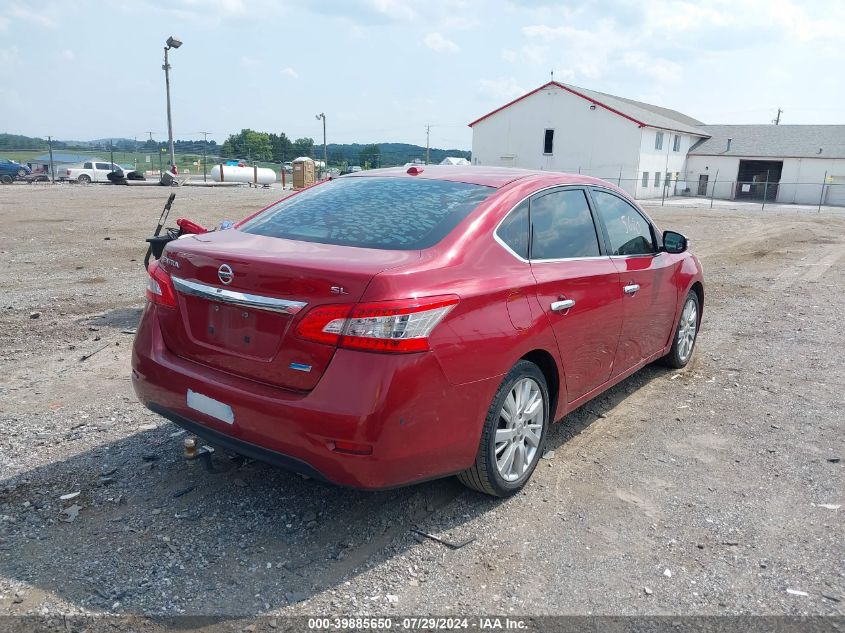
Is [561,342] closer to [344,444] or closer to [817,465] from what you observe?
[344,444]

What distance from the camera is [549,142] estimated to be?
51.3m

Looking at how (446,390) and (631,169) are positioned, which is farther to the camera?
(631,169)

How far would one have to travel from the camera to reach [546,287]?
3629mm

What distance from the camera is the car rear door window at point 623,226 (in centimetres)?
456

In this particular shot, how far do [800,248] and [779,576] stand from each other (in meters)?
16.2

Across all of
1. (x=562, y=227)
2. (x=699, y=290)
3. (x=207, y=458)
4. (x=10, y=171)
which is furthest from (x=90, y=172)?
(x=562, y=227)

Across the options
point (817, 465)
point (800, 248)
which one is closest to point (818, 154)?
point (800, 248)

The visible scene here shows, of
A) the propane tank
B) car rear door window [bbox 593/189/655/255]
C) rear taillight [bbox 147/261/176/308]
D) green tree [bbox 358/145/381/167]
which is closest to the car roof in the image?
car rear door window [bbox 593/189/655/255]

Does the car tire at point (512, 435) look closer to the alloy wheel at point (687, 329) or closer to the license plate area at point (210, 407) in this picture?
the license plate area at point (210, 407)

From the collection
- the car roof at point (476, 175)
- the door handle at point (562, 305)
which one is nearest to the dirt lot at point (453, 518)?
the door handle at point (562, 305)

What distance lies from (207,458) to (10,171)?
41.6m

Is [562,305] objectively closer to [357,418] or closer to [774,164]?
[357,418]

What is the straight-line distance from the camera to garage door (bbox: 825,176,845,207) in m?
47.8

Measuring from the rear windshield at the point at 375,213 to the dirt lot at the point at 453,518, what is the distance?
4.62 ft
